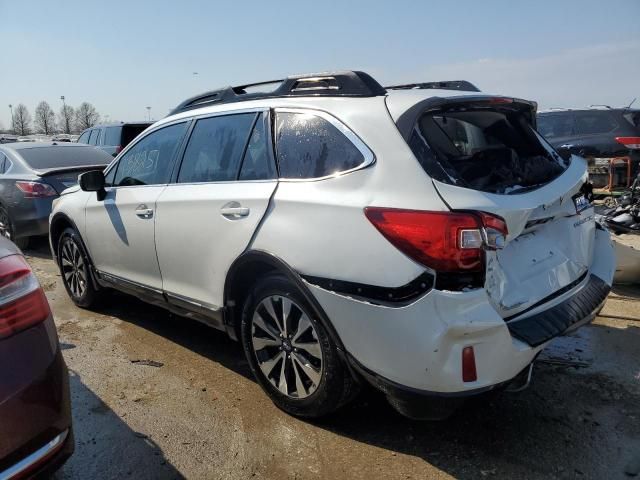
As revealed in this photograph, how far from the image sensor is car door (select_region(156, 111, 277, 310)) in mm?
3090

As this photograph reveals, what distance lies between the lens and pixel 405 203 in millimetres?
2391

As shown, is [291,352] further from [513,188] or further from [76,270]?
[76,270]

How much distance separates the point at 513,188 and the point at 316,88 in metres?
1.21

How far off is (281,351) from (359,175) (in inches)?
42.9

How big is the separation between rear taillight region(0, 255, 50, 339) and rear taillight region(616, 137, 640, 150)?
11.0m

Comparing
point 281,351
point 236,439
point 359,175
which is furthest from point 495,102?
point 236,439

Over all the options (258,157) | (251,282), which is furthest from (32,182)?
(251,282)

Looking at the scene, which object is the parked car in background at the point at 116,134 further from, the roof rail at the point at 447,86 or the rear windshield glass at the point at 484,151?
the rear windshield glass at the point at 484,151

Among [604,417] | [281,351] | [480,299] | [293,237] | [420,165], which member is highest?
[420,165]

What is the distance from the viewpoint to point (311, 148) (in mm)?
2906

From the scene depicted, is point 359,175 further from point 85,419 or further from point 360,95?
point 85,419

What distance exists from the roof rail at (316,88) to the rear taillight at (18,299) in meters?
1.73

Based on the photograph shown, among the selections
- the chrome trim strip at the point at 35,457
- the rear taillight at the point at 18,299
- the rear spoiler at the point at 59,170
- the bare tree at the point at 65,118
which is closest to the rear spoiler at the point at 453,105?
the rear taillight at the point at 18,299

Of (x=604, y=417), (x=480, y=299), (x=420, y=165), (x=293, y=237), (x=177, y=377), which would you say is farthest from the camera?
(x=177, y=377)
